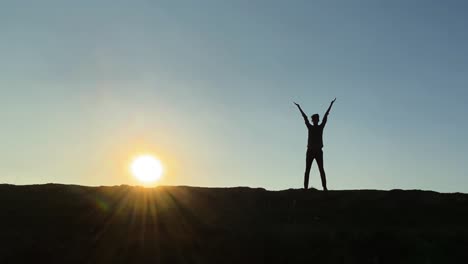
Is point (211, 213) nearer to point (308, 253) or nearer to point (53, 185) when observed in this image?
point (308, 253)

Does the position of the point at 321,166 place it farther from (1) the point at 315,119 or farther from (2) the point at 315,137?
(1) the point at 315,119

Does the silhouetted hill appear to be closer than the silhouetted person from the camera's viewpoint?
Yes

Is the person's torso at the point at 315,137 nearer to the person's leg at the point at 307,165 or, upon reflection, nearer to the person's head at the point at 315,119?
the person's head at the point at 315,119

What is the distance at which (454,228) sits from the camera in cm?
1456

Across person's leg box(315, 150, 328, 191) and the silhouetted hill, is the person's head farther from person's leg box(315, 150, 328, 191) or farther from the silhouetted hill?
the silhouetted hill

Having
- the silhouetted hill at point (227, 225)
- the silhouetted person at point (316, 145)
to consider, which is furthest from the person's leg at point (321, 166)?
the silhouetted hill at point (227, 225)

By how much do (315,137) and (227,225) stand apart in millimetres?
3708

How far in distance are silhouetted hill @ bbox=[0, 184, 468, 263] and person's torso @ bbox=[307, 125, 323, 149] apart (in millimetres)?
1450

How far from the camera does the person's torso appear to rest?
672 inches

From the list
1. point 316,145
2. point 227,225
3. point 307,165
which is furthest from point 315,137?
point 227,225

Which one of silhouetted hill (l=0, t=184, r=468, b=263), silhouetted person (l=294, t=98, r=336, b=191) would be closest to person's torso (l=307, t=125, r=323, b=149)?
silhouetted person (l=294, t=98, r=336, b=191)

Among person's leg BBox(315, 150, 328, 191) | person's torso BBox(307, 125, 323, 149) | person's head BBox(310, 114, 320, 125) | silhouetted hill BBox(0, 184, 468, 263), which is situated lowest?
silhouetted hill BBox(0, 184, 468, 263)

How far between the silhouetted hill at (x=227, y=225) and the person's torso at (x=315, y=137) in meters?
1.45

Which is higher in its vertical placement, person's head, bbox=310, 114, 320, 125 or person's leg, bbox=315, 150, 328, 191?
person's head, bbox=310, 114, 320, 125
